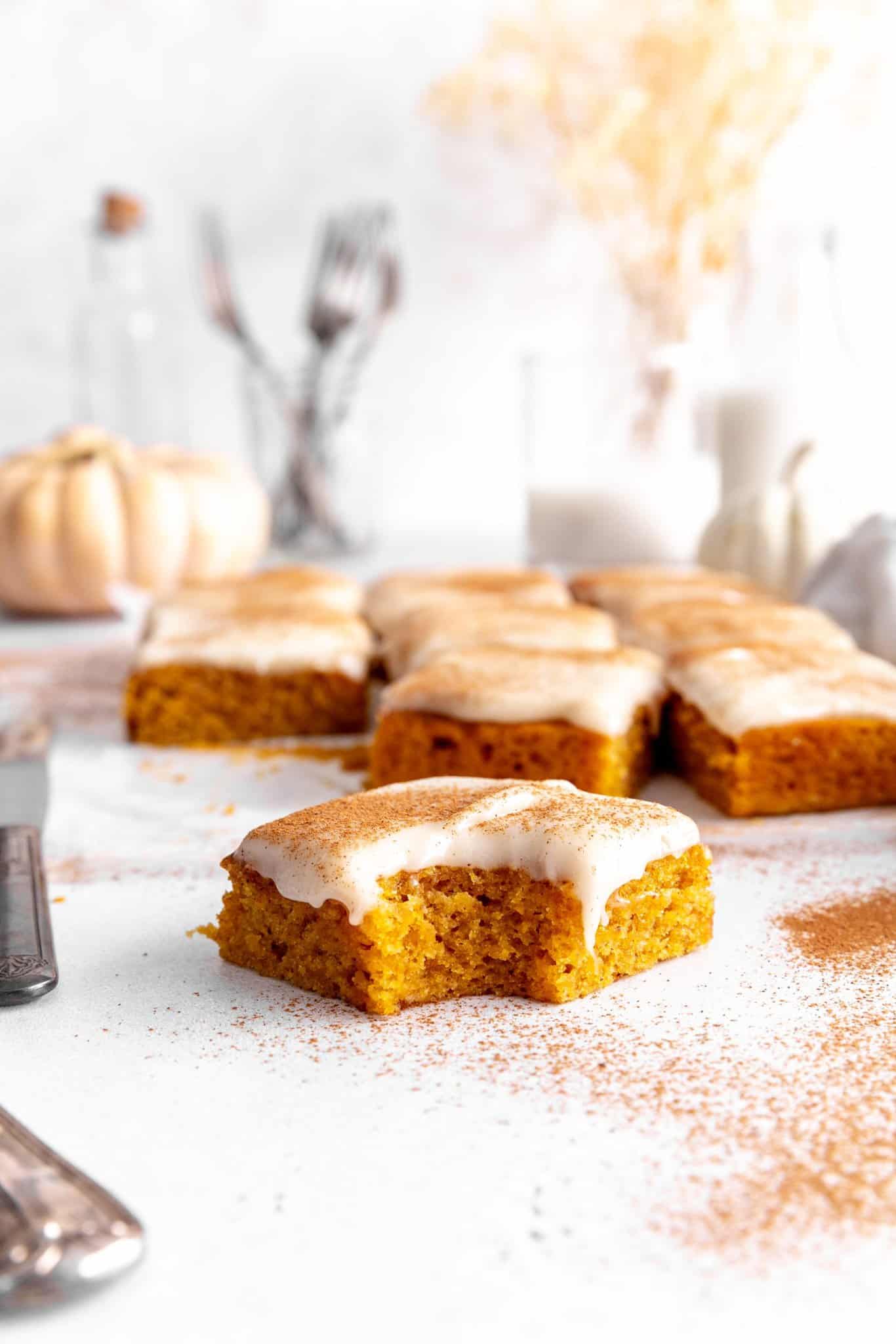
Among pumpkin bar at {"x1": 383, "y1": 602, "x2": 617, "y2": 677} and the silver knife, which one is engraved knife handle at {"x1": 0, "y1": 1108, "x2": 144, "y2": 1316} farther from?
pumpkin bar at {"x1": 383, "y1": 602, "x2": 617, "y2": 677}

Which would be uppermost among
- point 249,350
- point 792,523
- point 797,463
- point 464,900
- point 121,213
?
point 121,213

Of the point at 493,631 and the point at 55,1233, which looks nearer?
the point at 55,1233

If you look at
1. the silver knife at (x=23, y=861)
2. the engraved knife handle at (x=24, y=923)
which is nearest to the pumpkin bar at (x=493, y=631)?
the silver knife at (x=23, y=861)

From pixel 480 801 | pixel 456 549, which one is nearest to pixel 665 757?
pixel 480 801

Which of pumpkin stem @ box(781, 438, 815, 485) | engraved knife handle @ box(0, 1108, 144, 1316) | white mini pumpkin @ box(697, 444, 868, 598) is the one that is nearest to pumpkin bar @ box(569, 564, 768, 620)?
white mini pumpkin @ box(697, 444, 868, 598)

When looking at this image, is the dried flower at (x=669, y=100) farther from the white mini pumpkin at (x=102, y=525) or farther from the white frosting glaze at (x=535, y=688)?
the white frosting glaze at (x=535, y=688)

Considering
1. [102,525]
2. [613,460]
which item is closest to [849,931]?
[102,525]

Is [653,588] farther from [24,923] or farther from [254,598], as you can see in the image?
[24,923]
